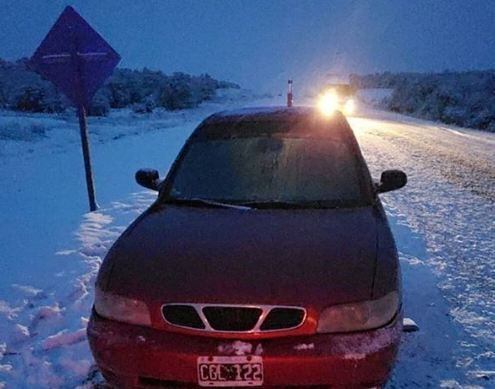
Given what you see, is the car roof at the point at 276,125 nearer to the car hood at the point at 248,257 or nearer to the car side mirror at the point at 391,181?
the car side mirror at the point at 391,181

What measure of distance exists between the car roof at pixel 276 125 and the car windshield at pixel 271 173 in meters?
0.09

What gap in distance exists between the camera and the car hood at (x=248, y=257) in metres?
2.67

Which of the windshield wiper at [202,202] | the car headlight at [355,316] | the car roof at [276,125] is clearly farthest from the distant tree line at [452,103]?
the car headlight at [355,316]

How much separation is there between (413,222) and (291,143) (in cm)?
379

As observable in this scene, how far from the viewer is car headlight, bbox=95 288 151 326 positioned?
2.76m

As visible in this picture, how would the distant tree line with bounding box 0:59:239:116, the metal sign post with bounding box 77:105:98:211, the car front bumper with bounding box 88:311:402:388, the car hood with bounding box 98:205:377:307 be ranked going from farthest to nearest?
Answer: the distant tree line with bounding box 0:59:239:116 < the metal sign post with bounding box 77:105:98:211 < the car hood with bounding box 98:205:377:307 < the car front bumper with bounding box 88:311:402:388

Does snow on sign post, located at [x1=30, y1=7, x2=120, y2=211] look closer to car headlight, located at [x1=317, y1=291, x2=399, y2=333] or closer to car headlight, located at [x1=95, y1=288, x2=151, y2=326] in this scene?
car headlight, located at [x1=95, y1=288, x2=151, y2=326]

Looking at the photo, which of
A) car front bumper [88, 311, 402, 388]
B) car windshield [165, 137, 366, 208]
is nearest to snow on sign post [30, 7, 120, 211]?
car windshield [165, 137, 366, 208]

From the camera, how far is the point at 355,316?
2.66 m

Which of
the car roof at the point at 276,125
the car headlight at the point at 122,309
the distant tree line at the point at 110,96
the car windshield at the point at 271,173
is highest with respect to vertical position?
the car roof at the point at 276,125

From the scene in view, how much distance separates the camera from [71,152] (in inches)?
657

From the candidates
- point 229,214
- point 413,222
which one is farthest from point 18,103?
point 229,214

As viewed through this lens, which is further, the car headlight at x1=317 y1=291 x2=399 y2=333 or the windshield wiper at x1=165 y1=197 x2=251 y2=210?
the windshield wiper at x1=165 y1=197 x2=251 y2=210

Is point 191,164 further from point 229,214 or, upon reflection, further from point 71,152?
point 71,152
